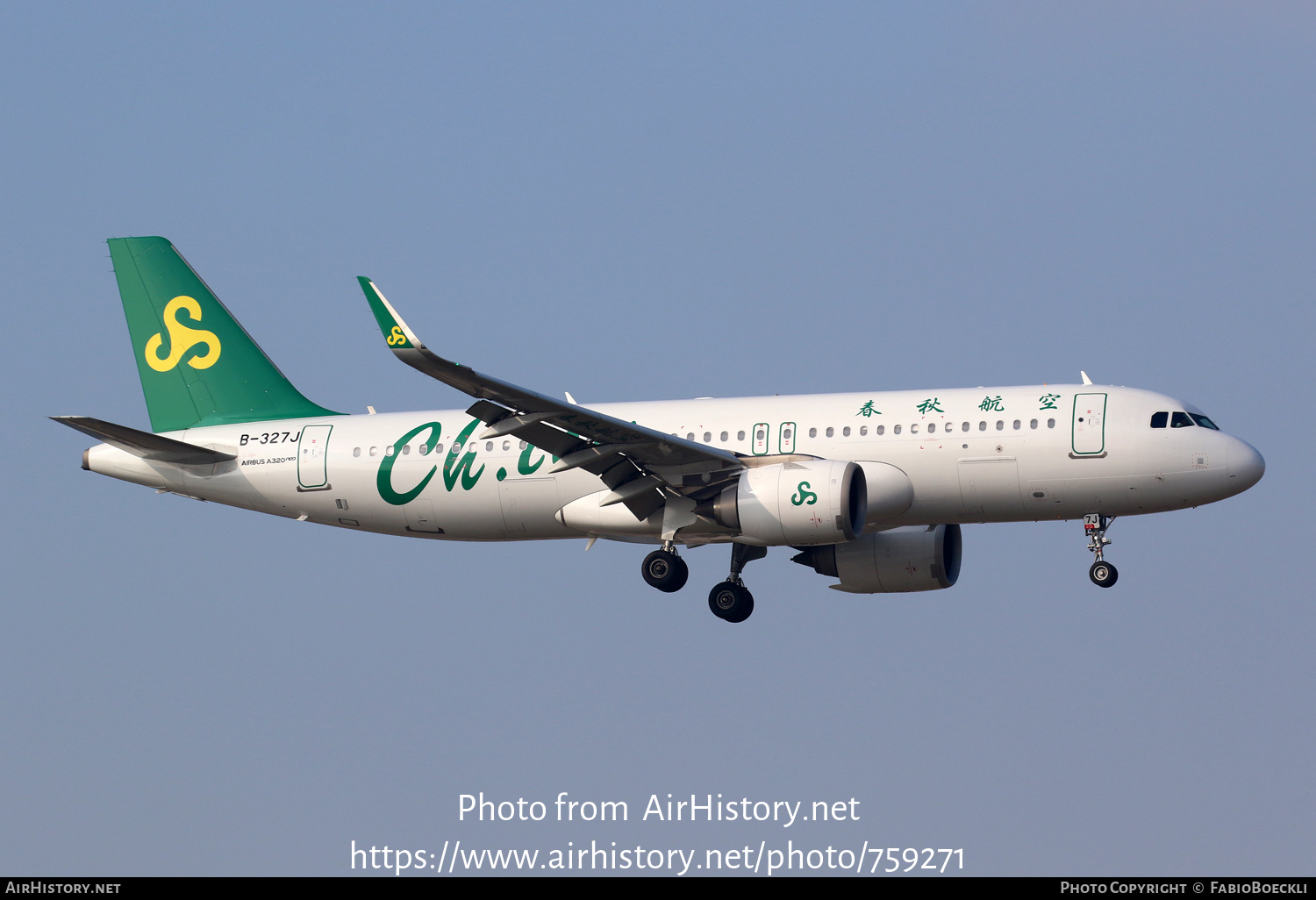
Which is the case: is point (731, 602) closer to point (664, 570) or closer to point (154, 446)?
point (664, 570)

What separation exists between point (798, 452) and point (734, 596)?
14.5 ft

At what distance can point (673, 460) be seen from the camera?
1355 inches

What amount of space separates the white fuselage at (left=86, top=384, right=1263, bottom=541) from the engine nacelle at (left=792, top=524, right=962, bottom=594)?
12.9ft

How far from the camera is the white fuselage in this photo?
112 ft

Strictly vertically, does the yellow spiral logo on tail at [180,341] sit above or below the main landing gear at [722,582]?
above

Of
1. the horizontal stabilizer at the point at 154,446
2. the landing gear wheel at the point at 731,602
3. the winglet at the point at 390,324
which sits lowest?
the landing gear wheel at the point at 731,602

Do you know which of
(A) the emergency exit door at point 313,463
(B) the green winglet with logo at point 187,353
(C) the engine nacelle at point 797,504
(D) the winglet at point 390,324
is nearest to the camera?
(D) the winglet at point 390,324

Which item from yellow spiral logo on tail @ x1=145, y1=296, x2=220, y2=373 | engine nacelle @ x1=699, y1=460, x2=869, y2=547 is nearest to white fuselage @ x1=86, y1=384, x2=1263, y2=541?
engine nacelle @ x1=699, y1=460, x2=869, y2=547

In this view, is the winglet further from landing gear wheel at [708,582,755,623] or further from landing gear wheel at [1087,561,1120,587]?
landing gear wheel at [1087,561,1120,587]

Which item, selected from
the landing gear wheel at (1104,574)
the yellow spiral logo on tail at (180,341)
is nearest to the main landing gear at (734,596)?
the landing gear wheel at (1104,574)

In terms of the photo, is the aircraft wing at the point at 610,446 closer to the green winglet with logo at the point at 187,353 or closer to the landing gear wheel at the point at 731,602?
the landing gear wheel at the point at 731,602

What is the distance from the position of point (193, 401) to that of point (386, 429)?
5557mm

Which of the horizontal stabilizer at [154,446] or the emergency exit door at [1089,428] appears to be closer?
the emergency exit door at [1089,428]

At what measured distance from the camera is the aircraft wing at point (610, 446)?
3074cm
